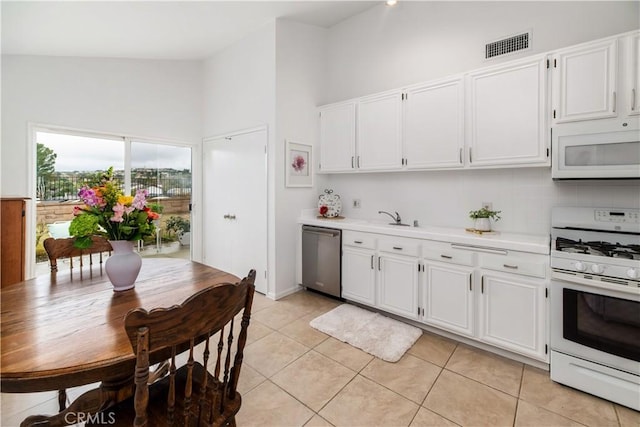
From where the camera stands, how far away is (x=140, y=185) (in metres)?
3.98

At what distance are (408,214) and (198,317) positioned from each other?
2833 millimetres

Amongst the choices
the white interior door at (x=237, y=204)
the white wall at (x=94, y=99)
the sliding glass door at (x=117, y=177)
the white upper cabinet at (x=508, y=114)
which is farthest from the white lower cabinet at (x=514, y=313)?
the white wall at (x=94, y=99)

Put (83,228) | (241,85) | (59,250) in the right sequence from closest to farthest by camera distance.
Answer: (83,228) → (59,250) → (241,85)

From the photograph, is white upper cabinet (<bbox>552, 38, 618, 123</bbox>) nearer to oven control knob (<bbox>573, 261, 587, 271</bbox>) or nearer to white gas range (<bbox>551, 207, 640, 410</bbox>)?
white gas range (<bbox>551, 207, 640, 410</bbox>)

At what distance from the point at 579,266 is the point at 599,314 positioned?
319mm

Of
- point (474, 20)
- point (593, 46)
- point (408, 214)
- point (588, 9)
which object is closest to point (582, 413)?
point (408, 214)

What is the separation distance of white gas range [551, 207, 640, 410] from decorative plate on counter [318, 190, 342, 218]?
2.26m

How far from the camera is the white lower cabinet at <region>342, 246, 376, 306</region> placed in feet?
9.95

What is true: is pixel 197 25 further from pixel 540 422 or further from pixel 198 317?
pixel 540 422

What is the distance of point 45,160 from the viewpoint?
318cm

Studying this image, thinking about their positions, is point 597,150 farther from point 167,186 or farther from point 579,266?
point 167,186

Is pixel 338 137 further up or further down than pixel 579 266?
further up

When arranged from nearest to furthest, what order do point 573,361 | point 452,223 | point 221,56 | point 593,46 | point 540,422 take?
point 540,422 < point 573,361 < point 593,46 < point 452,223 < point 221,56

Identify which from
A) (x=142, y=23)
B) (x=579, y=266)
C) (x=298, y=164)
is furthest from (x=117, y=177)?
(x=579, y=266)
